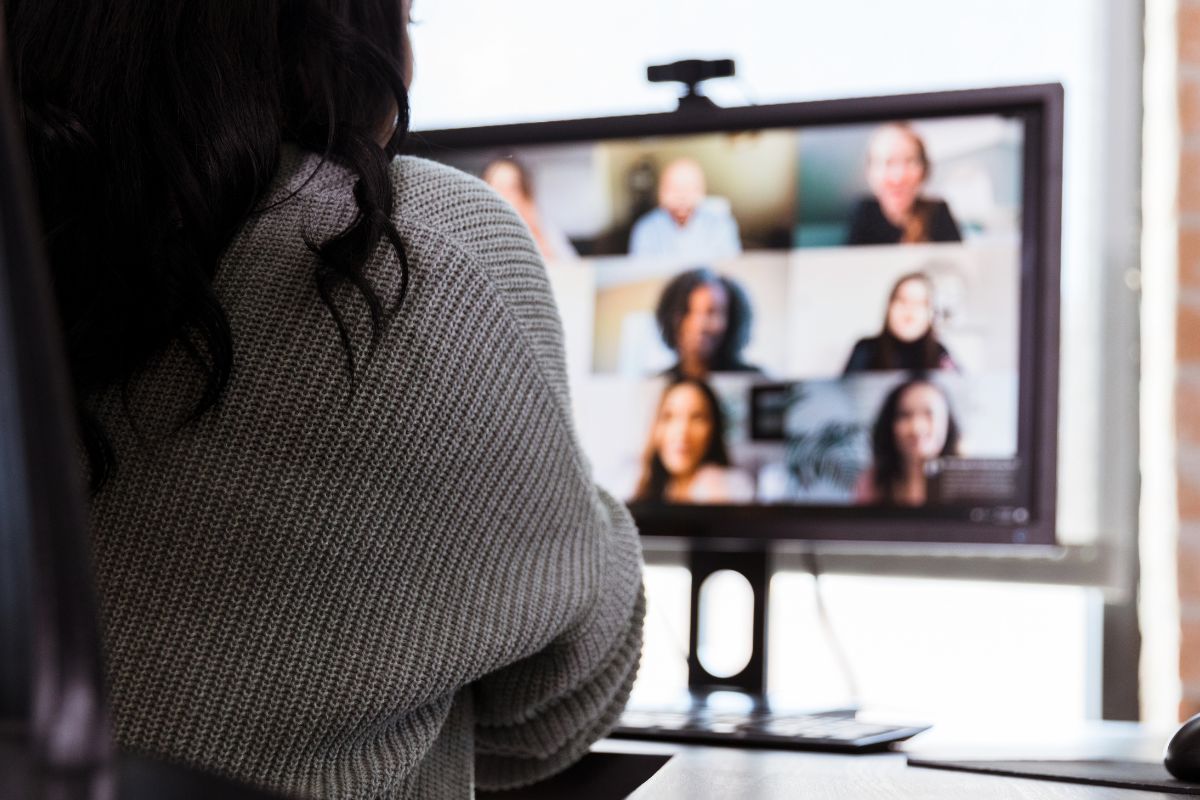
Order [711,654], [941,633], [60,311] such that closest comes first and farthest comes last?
1. [60,311]
2. [941,633]
3. [711,654]

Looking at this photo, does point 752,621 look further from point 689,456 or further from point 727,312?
point 727,312

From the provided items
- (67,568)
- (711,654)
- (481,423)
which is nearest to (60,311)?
(481,423)

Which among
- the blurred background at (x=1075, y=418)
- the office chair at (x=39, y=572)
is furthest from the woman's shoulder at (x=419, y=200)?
the blurred background at (x=1075, y=418)

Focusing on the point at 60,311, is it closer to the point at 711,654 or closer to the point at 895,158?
the point at 895,158

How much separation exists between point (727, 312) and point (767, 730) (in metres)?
0.43

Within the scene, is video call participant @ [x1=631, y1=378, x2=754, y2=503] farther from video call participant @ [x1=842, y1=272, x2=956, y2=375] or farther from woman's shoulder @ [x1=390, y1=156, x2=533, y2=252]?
woman's shoulder @ [x1=390, y1=156, x2=533, y2=252]

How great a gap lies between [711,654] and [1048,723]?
62 centimetres

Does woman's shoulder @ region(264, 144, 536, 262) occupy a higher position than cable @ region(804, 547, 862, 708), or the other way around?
woman's shoulder @ region(264, 144, 536, 262)

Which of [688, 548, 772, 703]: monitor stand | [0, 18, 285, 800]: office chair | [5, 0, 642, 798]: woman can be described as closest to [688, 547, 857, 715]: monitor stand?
[688, 548, 772, 703]: monitor stand

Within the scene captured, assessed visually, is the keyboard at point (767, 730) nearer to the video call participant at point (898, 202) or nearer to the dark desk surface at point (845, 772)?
the dark desk surface at point (845, 772)

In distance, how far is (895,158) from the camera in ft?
3.83

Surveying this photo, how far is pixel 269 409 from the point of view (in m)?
0.62

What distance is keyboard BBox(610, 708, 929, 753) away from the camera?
85cm

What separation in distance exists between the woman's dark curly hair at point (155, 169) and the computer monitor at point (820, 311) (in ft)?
1.78
